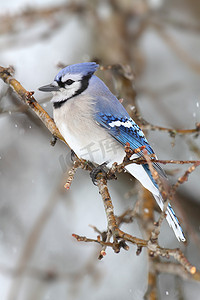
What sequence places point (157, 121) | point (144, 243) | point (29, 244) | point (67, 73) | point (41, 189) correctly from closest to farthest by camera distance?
1. point (144, 243)
2. point (67, 73)
3. point (29, 244)
4. point (157, 121)
5. point (41, 189)

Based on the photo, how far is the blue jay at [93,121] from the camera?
251cm

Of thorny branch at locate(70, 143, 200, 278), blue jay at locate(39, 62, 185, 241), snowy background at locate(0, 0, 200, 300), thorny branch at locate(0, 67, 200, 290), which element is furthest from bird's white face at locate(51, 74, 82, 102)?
snowy background at locate(0, 0, 200, 300)

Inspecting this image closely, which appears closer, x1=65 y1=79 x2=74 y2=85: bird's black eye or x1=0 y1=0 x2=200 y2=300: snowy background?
x1=65 y1=79 x2=74 y2=85: bird's black eye

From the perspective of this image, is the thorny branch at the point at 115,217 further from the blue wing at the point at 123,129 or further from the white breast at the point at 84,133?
the blue wing at the point at 123,129

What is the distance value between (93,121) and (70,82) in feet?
0.88

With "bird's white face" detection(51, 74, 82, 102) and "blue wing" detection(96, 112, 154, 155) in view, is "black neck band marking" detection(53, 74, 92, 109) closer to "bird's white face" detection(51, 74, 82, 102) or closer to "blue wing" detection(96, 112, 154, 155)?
"bird's white face" detection(51, 74, 82, 102)

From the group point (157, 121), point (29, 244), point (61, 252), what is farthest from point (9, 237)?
point (157, 121)

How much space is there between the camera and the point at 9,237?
14.3ft

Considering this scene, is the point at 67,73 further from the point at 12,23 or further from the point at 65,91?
the point at 12,23

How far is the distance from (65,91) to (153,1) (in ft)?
8.75

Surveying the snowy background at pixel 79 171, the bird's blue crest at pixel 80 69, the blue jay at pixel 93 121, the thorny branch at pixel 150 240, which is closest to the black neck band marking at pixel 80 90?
the blue jay at pixel 93 121

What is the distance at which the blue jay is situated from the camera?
251cm

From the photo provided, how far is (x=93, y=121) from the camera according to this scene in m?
2.62

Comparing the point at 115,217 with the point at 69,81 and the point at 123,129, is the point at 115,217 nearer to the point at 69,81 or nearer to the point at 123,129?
the point at 123,129
